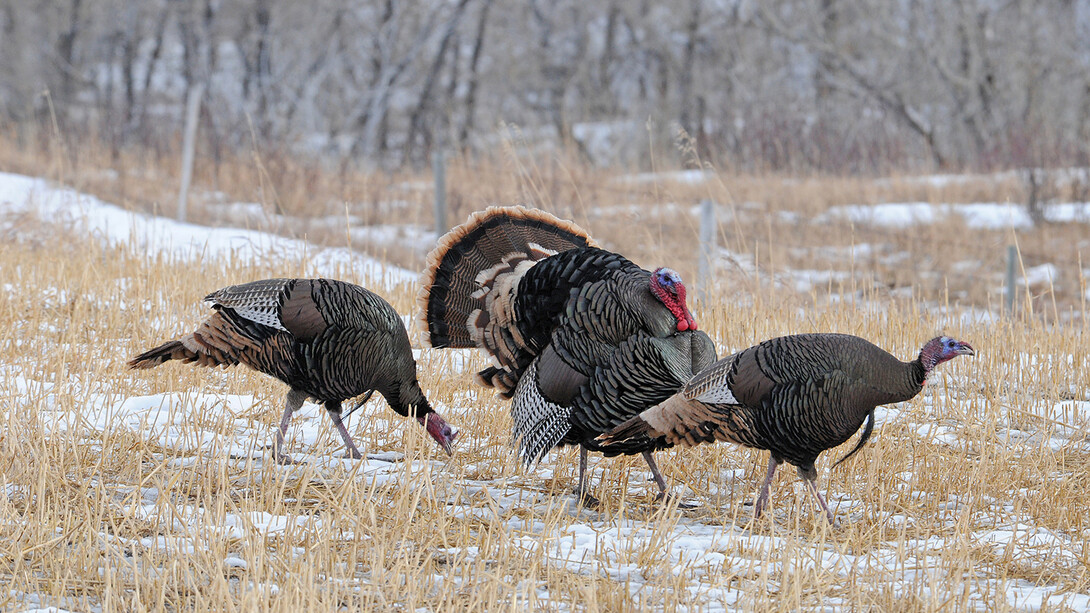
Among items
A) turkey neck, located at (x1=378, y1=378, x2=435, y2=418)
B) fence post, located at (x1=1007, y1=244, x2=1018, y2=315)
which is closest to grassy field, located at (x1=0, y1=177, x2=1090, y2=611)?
turkey neck, located at (x1=378, y1=378, x2=435, y2=418)

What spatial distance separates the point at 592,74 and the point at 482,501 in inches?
Result: 811

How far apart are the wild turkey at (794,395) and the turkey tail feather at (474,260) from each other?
3.51 feet

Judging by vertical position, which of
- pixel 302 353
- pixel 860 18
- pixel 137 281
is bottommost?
pixel 302 353

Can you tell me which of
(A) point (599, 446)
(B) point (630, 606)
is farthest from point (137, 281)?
(B) point (630, 606)

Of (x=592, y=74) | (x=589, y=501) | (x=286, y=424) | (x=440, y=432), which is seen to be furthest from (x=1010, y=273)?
(x=592, y=74)

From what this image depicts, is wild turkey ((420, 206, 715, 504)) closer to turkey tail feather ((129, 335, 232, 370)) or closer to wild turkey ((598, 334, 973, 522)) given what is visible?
wild turkey ((598, 334, 973, 522))

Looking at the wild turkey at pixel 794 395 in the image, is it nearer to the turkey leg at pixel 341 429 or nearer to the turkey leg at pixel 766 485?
the turkey leg at pixel 766 485

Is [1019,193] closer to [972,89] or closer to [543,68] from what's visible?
[972,89]

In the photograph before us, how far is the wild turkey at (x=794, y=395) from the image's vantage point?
3.23 meters

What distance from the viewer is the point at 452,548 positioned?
9.82 feet

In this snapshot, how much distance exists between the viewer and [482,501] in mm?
3482

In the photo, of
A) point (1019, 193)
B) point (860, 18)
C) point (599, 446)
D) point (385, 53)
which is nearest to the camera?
point (599, 446)

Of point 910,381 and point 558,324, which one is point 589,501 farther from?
point 910,381

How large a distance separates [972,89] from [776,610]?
727 inches
